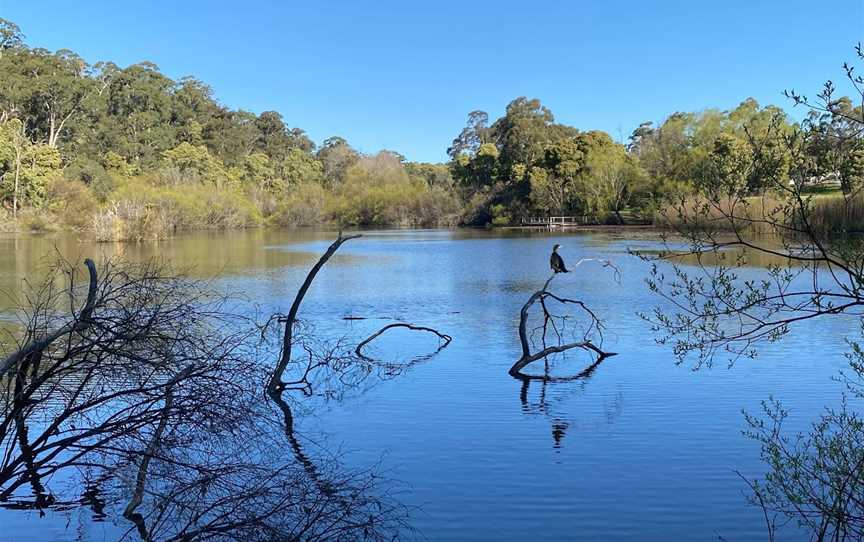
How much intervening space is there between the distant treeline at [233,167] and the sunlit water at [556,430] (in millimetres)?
32352

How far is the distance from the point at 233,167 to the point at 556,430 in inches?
2787

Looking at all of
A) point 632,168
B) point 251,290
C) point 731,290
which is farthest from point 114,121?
point 731,290

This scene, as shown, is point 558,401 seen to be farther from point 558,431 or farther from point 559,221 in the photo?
point 559,221

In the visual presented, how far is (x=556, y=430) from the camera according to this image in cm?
858

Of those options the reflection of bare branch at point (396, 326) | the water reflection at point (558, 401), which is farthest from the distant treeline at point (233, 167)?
the water reflection at point (558, 401)

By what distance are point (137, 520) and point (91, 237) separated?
4015 centimetres

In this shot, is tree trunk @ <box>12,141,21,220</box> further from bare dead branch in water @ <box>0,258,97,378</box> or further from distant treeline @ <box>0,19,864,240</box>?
bare dead branch in water @ <box>0,258,97,378</box>

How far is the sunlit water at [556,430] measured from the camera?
20.4 feet

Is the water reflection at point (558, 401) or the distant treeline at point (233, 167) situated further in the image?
the distant treeline at point (233, 167)

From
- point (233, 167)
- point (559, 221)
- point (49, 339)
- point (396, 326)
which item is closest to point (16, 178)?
point (233, 167)

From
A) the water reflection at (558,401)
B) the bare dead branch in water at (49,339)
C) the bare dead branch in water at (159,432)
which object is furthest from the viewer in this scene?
the water reflection at (558,401)

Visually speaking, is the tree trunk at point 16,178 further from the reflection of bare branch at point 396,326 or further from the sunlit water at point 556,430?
the reflection of bare branch at point 396,326

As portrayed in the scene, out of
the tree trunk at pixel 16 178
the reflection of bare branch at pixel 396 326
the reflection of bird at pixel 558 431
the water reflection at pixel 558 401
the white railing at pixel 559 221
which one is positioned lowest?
the reflection of bird at pixel 558 431

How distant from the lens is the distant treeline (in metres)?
51.2
